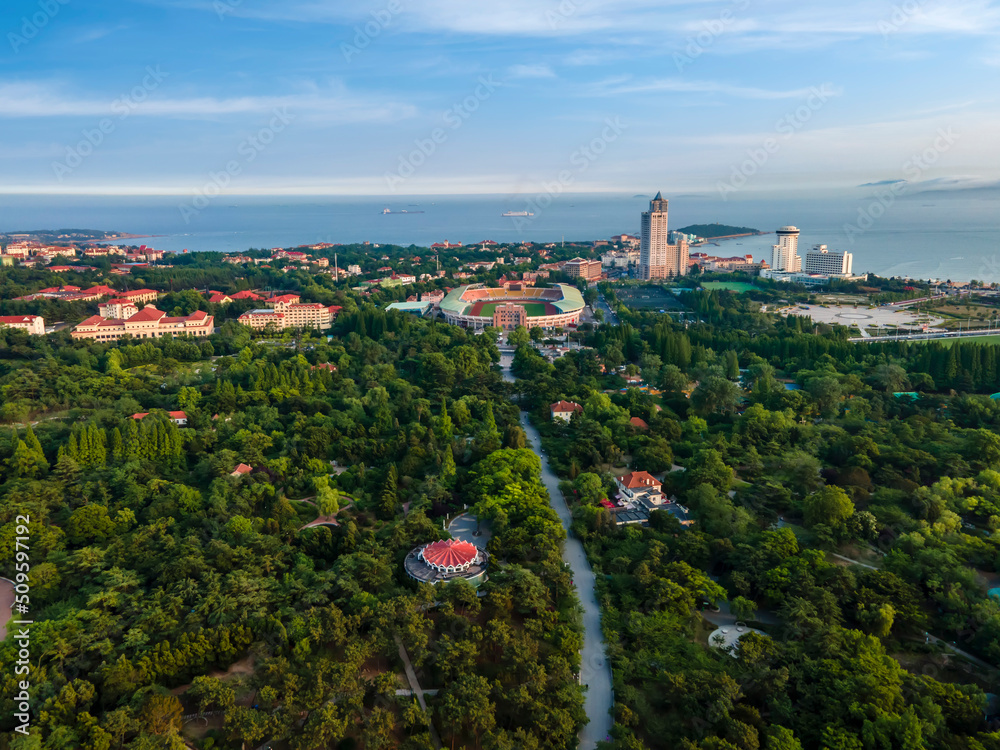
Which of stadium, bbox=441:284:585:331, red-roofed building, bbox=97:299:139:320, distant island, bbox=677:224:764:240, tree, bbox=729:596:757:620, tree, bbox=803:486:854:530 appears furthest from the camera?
distant island, bbox=677:224:764:240

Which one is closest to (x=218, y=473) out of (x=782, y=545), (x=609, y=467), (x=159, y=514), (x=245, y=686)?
(x=159, y=514)

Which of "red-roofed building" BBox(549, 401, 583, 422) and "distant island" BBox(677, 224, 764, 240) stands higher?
"distant island" BBox(677, 224, 764, 240)

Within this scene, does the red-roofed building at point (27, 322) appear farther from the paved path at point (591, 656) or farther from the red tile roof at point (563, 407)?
the paved path at point (591, 656)

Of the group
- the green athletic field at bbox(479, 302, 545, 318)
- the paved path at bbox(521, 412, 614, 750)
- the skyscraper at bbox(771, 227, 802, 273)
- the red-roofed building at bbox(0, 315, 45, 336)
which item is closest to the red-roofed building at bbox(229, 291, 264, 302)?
the red-roofed building at bbox(0, 315, 45, 336)

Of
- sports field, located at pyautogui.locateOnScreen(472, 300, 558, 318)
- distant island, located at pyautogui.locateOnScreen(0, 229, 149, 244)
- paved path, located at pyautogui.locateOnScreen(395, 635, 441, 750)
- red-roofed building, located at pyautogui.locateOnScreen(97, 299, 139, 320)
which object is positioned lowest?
paved path, located at pyautogui.locateOnScreen(395, 635, 441, 750)

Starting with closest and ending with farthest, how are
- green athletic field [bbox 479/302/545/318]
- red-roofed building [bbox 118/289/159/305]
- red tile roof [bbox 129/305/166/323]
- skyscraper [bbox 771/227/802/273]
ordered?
red tile roof [bbox 129/305/166/323] → red-roofed building [bbox 118/289/159/305] → green athletic field [bbox 479/302/545/318] → skyscraper [bbox 771/227/802/273]

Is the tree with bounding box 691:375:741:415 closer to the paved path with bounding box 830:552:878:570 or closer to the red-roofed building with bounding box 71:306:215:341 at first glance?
the paved path with bounding box 830:552:878:570

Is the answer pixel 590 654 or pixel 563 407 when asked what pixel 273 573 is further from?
pixel 563 407
